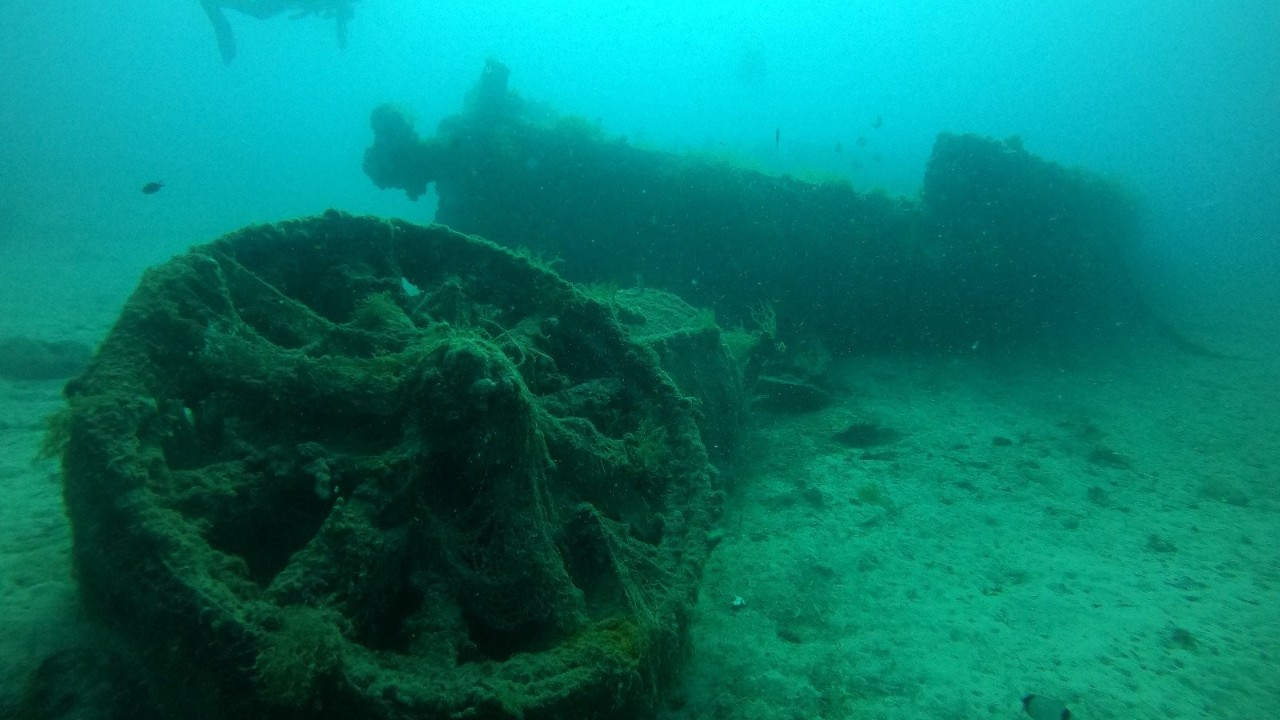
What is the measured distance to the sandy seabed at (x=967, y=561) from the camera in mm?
3783

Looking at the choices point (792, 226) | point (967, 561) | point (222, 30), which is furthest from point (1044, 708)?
point (222, 30)

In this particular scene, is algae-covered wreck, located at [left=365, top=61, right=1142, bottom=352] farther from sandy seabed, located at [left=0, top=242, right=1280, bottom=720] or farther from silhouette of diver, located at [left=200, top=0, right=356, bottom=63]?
silhouette of diver, located at [left=200, top=0, right=356, bottom=63]

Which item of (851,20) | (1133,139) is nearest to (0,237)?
(1133,139)

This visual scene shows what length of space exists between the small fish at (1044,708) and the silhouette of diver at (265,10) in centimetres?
3070

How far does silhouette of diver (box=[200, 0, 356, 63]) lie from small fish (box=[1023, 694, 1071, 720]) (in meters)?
30.7

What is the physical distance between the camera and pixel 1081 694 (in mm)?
3826

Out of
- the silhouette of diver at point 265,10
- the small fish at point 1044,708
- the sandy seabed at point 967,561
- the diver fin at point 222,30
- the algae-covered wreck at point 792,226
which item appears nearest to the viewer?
the small fish at point 1044,708

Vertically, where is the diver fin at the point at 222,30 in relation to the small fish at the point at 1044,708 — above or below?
above

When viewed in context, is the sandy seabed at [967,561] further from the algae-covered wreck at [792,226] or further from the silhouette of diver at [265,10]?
the silhouette of diver at [265,10]

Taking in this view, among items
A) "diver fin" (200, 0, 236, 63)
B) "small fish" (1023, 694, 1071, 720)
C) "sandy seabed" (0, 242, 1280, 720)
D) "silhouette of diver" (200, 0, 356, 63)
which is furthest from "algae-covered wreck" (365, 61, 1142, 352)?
"diver fin" (200, 0, 236, 63)

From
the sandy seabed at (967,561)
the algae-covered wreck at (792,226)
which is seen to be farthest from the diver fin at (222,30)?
the sandy seabed at (967,561)

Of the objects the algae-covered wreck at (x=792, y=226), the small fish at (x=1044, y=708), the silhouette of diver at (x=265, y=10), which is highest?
the silhouette of diver at (x=265, y=10)

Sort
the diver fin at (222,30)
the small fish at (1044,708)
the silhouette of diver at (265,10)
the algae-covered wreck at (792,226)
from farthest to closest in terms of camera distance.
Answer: the diver fin at (222,30) → the silhouette of diver at (265,10) → the algae-covered wreck at (792,226) → the small fish at (1044,708)

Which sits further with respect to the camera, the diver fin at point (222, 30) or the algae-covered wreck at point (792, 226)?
the diver fin at point (222, 30)
